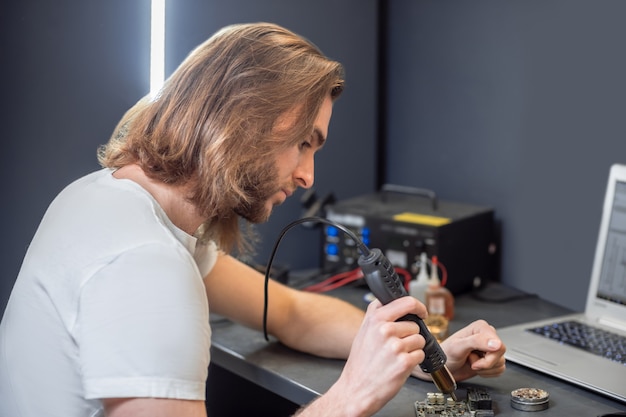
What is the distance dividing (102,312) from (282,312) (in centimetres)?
61

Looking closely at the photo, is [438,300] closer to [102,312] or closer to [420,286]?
[420,286]

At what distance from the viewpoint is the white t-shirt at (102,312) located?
1132mm

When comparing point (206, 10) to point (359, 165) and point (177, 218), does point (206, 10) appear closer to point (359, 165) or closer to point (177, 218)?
point (359, 165)

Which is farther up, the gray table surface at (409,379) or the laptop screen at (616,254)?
the laptop screen at (616,254)

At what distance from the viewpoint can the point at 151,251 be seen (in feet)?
3.88

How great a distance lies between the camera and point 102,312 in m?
1.14

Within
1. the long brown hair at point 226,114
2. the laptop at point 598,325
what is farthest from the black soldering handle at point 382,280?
the laptop at point 598,325

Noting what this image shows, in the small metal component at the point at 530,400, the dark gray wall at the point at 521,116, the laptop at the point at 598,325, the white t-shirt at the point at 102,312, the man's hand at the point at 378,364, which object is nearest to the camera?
the white t-shirt at the point at 102,312

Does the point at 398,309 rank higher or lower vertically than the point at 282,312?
higher

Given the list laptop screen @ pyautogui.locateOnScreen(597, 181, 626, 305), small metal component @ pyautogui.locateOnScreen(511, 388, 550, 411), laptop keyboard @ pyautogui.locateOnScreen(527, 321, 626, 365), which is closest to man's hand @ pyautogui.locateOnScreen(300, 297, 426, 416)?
small metal component @ pyautogui.locateOnScreen(511, 388, 550, 411)

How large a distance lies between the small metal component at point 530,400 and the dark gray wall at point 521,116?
64cm

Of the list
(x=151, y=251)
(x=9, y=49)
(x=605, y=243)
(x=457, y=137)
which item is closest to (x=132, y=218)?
(x=151, y=251)

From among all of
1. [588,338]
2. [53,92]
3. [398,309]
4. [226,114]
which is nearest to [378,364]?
[398,309]

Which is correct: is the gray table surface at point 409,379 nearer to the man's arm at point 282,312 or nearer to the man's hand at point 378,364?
the man's arm at point 282,312
